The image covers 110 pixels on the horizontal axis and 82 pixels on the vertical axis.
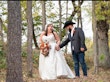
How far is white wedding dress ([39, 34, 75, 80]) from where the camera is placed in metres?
11.4

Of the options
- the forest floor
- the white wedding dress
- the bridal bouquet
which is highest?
the bridal bouquet

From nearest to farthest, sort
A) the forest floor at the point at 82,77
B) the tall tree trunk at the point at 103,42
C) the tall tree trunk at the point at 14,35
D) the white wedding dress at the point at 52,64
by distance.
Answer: the tall tree trunk at the point at 14,35 < the forest floor at the point at 82,77 < the white wedding dress at the point at 52,64 < the tall tree trunk at the point at 103,42

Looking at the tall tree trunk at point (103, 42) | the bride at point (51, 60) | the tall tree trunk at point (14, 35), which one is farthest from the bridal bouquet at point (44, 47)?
the tall tree trunk at point (103, 42)

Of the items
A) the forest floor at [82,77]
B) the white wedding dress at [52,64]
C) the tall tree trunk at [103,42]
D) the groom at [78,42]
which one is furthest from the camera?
the tall tree trunk at [103,42]

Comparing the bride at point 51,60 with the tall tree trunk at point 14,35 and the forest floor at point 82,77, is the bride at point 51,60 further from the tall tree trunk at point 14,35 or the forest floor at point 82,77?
the tall tree trunk at point 14,35

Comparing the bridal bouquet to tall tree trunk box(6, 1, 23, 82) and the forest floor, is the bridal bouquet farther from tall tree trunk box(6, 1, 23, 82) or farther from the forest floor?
tall tree trunk box(6, 1, 23, 82)

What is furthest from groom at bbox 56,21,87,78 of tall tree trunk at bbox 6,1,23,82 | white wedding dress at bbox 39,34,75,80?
tall tree trunk at bbox 6,1,23,82

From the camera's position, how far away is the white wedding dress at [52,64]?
37.5 ft

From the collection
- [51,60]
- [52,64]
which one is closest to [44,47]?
[51,60]

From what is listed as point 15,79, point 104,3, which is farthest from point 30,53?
point 104,3

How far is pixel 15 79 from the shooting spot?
8297 mm

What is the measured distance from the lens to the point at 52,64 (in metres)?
11.5

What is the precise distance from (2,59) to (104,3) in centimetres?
574

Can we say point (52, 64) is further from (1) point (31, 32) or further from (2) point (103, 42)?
(2) point (103, 42)
